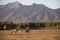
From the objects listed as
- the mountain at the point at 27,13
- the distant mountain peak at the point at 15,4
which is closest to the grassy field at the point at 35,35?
the mountain at the point at 27,13

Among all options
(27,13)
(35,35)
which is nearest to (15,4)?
(27,13)

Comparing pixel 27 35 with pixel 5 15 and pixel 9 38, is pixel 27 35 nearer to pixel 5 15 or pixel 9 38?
pixel 9 38

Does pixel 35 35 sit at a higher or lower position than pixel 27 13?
lower

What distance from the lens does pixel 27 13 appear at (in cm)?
312

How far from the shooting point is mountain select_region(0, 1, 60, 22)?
307cm

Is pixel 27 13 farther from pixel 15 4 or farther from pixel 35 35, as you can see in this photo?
pixel 35 35

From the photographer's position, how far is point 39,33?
3037 millimetres

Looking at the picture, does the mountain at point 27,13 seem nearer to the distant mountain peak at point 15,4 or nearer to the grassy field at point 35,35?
the distant mountain peak at point 15,4

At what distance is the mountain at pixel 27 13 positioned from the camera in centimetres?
307

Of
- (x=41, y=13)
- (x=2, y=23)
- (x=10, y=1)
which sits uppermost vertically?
(x=10, y=1)

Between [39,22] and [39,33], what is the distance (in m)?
0.23

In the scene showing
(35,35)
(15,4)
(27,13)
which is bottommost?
(35,35)

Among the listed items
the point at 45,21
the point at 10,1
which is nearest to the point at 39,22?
the point at 45,21

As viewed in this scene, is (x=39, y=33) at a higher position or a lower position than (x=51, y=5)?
lower
